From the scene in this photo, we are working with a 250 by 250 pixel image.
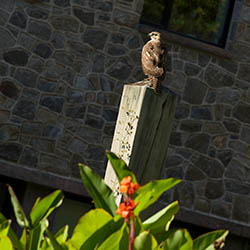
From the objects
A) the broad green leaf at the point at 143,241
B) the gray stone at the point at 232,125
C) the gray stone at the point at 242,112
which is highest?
the gray stone at the point at 242,112

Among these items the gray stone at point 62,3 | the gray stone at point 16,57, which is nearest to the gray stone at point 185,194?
the gray stone at point 16,57

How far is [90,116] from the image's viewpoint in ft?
21.9

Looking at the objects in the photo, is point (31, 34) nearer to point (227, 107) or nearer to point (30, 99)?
point (30, 99)

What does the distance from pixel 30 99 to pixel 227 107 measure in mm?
2496

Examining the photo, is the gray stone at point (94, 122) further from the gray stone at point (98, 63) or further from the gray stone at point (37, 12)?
the gray stone at point (37, 12)

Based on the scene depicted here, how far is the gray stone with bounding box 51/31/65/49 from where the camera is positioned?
6566mm

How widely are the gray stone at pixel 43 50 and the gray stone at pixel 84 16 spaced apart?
511 millimetres

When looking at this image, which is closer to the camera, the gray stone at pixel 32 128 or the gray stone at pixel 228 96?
the gray stone at pixel 32 128

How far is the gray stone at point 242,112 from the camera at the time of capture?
7.15 m

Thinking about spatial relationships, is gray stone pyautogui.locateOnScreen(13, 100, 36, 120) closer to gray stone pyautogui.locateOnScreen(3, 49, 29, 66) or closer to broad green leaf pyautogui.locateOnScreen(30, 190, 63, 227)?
gray stone pyautogui.locateOnScreen(3, 49, 29, 66)

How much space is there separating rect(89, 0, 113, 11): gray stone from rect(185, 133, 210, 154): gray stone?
6.20 feet

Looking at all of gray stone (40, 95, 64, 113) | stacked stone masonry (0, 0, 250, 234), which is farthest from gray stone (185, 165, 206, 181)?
gray stone (40, 95, 64, 113)

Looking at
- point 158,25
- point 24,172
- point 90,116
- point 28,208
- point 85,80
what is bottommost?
point 28,208

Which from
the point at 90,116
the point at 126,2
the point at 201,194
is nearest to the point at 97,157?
the point at 90,116
